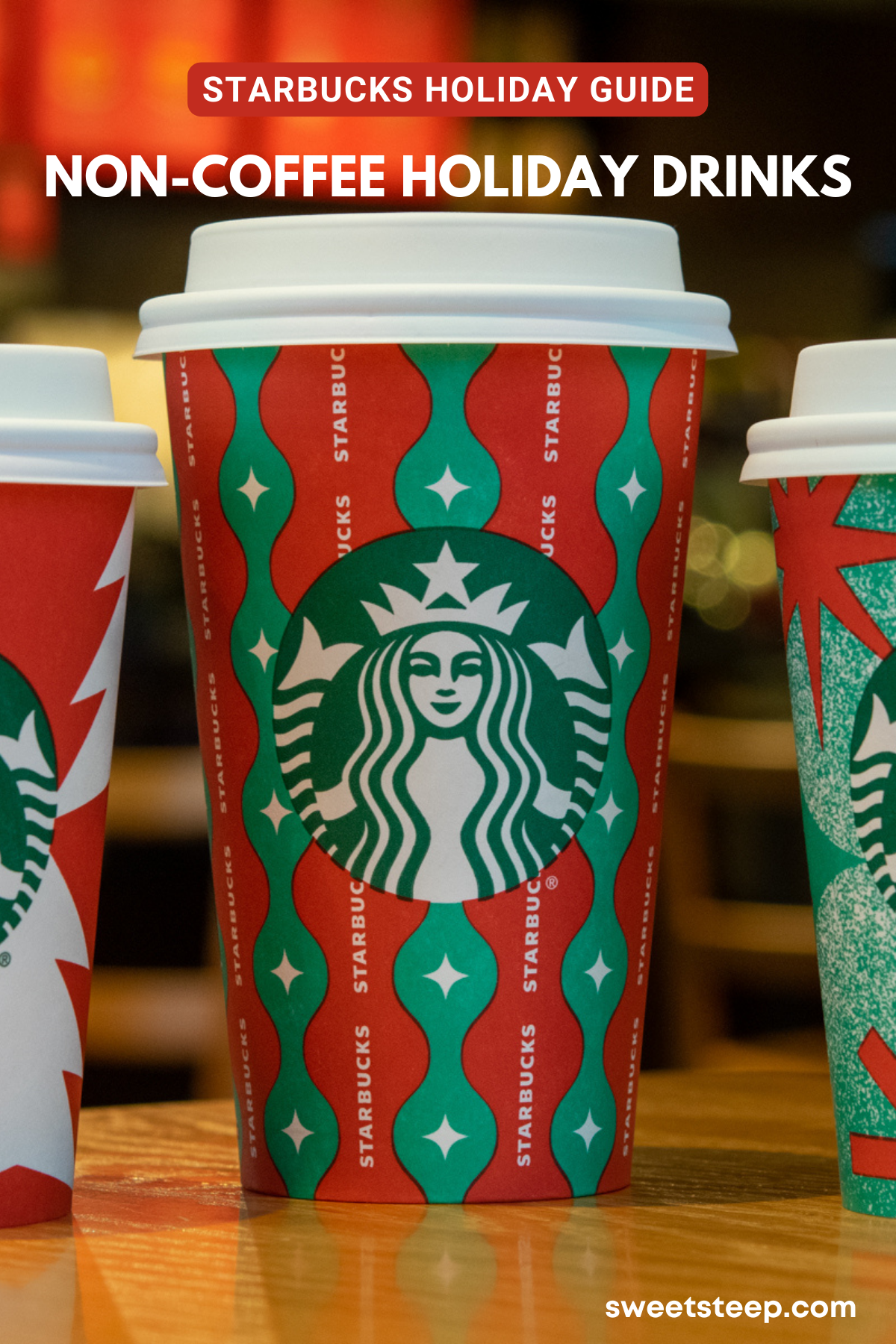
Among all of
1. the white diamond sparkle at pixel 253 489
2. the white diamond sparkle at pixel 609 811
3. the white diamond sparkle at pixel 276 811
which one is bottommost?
the white diamond sparkle at pixel 609 811

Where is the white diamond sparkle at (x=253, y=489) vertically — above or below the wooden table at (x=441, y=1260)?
above

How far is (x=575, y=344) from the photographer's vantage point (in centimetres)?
73

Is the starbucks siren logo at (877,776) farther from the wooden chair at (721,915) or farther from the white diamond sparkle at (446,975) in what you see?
the wooden chair at (721,915)

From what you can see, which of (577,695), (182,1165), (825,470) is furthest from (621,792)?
(182,1165)

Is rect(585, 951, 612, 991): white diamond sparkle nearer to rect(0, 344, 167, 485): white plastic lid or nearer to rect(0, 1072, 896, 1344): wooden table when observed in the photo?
rect(0, 1072, 896, 1344): wooden table

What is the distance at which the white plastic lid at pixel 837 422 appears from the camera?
68 cm

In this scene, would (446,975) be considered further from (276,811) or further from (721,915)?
(721,915)

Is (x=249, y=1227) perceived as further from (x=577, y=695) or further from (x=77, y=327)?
(x=77, y=327)

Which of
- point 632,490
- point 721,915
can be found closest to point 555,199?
point 721,915

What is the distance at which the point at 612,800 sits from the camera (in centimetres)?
75

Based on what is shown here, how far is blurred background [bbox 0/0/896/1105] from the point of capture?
4281 millimetres

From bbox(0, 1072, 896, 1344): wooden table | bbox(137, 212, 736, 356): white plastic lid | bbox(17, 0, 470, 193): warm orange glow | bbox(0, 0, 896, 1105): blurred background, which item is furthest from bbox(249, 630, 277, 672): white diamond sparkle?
bbox(17, 0, 470, 193): warm orange glow

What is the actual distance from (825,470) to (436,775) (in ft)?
0.64

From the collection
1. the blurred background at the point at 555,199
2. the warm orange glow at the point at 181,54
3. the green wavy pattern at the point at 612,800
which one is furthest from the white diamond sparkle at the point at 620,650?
the warm orange glow at the point at 181,54
